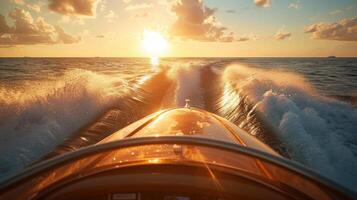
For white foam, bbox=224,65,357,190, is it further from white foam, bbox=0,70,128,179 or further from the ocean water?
white foam, bbox=0,70,128,179

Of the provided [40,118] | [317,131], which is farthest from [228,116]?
[40,118]

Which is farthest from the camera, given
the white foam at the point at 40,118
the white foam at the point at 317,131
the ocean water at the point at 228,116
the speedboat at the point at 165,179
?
the white foam at the point at 40,118

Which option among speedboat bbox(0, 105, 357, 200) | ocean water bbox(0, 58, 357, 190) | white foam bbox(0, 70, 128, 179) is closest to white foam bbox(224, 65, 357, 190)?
ocean water bbox(0, 58, 357, 190)

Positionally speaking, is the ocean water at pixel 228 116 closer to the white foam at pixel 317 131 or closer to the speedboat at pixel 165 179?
the white foam at pixel 317 131

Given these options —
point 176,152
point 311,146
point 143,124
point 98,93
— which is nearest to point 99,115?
point 98,93

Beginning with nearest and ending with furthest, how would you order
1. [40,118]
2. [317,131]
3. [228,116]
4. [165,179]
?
[165,179]
[317,131]
[40,118]
[228,116]

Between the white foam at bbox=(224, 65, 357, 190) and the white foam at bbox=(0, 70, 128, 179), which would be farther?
the white foam at bbox=(0, 70, 128, 179)

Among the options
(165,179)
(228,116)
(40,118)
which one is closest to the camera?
(165,179)

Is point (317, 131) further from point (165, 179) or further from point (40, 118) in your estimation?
point (165, 179)

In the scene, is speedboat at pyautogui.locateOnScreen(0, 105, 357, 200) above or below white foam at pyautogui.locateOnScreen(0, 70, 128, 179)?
above

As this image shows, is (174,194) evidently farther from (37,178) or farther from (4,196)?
(4,196)

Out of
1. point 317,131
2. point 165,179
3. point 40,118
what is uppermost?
point 165,179

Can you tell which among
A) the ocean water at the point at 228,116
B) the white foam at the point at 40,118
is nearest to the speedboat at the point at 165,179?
the ocean water at the point at 228,116

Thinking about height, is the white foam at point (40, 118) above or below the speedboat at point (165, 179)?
below
